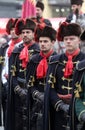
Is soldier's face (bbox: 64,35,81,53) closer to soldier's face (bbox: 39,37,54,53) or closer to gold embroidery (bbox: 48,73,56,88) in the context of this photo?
gold embroidery (bbox: 48,73,56,88)

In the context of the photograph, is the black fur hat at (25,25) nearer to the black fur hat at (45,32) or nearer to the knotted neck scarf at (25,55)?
the knotted neck scarf at (25,55)

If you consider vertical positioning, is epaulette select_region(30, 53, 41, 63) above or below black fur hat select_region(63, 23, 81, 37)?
below

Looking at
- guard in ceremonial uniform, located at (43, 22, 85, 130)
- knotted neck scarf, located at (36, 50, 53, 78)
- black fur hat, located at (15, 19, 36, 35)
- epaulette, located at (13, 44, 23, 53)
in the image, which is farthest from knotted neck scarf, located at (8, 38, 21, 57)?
guard in ceremonial uniform, located at (43, 22, 85, 130)

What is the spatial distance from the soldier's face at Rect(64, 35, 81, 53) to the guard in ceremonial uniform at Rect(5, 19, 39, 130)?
166cm

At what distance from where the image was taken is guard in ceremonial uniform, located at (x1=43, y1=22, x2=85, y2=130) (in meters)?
7.41

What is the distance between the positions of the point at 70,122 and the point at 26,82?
218 centimetres

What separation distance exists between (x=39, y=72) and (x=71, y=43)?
1156 mm

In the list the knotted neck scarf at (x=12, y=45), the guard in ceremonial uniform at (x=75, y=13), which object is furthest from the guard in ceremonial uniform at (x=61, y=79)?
the knotted neck scarf at (x=12, y=45)

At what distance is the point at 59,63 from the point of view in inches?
300

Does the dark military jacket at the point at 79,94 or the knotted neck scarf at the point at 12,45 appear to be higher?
the knotted neck scarf at the point at 12,45

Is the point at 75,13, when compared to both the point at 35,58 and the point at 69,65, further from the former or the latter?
the point at 69,65

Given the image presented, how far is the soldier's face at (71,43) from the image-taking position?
735 cm

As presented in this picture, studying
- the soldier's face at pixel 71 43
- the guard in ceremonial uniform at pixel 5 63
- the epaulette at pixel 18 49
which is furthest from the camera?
the guard in ceremonial uniform at pixel 5 63

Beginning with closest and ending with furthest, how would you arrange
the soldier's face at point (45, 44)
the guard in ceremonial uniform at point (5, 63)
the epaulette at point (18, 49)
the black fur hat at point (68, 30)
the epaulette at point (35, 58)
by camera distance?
the black fur hat at point (68, 30) < the soldier's face at point (45, 44) < the epaulette at point (35, 58) < the epaulette at point (18, 49) < the guard in ceremonial uniform at point (5, 63)
